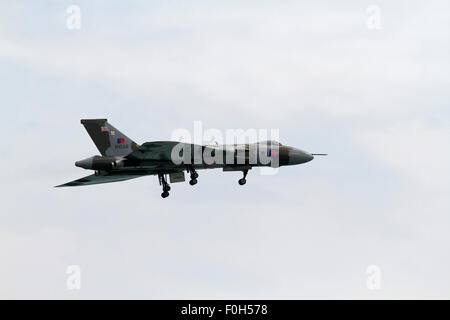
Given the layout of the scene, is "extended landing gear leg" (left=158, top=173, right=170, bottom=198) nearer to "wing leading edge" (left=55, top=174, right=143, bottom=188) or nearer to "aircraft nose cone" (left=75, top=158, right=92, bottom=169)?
"wing leading edge" (left=55, top=174, right=143, bottom=188)

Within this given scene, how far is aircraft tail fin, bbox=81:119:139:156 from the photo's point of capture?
256 ft

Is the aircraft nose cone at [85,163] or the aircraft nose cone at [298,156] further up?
the aircraft nose cone at [298,156]

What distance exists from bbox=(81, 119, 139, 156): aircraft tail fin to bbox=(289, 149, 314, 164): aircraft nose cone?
13.0 metres

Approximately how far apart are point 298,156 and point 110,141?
15650 mm

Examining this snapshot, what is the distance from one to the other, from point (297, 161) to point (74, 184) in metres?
18.8

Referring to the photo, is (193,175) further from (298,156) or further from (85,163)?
(298,156)

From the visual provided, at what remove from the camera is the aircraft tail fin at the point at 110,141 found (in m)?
77.9

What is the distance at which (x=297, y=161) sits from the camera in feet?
270

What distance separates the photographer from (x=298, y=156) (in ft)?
269

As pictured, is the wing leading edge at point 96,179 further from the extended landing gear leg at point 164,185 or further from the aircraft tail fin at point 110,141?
the aircraft tail fin at point 110,141

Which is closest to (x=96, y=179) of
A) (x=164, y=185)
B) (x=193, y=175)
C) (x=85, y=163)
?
(x=164, y=185)

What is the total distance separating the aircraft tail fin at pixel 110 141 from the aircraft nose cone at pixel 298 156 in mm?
12973

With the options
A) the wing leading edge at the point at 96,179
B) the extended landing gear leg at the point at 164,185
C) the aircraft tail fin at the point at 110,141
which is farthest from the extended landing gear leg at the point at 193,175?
the wing leading edge at the point at 96,179
